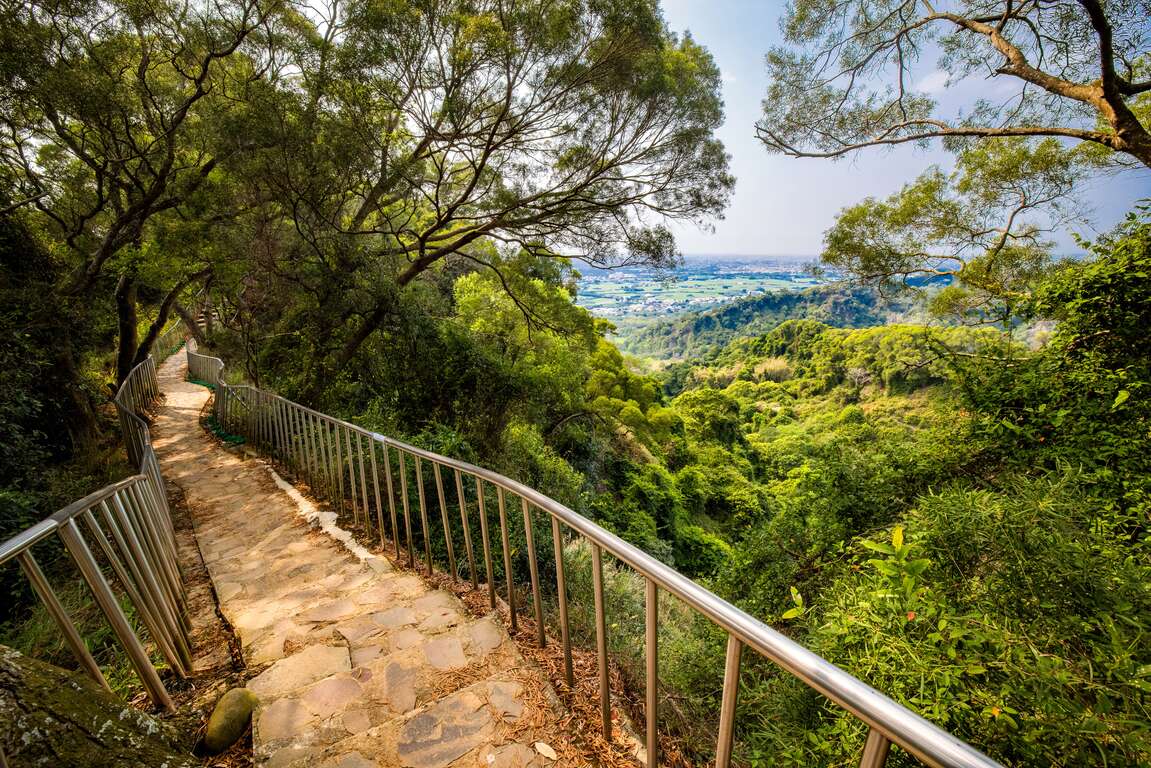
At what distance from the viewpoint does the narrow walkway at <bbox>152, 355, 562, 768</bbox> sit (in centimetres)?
197

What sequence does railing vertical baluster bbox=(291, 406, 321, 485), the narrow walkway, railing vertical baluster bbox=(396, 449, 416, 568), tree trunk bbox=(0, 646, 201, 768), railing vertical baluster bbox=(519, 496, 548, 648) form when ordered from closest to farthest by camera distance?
1. tree trunk bbox=(0, 646, 201, 768)
2. the narrow walkway
3. railing vertical baluster bbox=(519, 496, 548, 648)
4. railing vertical baluster bbox=(396, 449, 416, 568)
5. railing vertical baluster bbox=(291, 406, 321, 485)

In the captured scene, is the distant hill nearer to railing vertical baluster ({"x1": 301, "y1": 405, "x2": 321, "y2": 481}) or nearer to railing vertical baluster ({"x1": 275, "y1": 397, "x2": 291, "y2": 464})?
railing vertical baluster ({"x1": 275, "y1": 397, "x2": 291, "y2": 464})

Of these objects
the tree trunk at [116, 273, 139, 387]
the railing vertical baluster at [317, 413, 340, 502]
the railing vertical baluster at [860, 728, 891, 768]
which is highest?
the tree trunk at [116, 273, 139, 387]

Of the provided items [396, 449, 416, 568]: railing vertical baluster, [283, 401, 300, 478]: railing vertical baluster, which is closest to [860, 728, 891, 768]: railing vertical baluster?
[396, 449, 416, 568]: railing vertical baluster

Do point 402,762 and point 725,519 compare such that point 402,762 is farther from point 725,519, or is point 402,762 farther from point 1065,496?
point 725,519

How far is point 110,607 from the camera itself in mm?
1941

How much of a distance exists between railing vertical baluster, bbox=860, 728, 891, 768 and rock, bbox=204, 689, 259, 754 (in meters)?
2.61

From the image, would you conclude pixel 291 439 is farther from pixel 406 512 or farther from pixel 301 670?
pixel 301 670

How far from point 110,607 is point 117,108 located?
8.71m

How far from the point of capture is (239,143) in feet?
21.8

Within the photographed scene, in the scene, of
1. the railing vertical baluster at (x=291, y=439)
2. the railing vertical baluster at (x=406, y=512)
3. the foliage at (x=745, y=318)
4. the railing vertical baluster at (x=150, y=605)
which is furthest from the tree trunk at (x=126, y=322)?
the foliage at (x=745, y=318)

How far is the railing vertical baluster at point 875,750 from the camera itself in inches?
34.5

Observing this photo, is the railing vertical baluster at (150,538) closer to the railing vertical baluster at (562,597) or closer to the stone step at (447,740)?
the stone step at (447,740)

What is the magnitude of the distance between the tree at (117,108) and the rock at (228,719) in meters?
7.53
